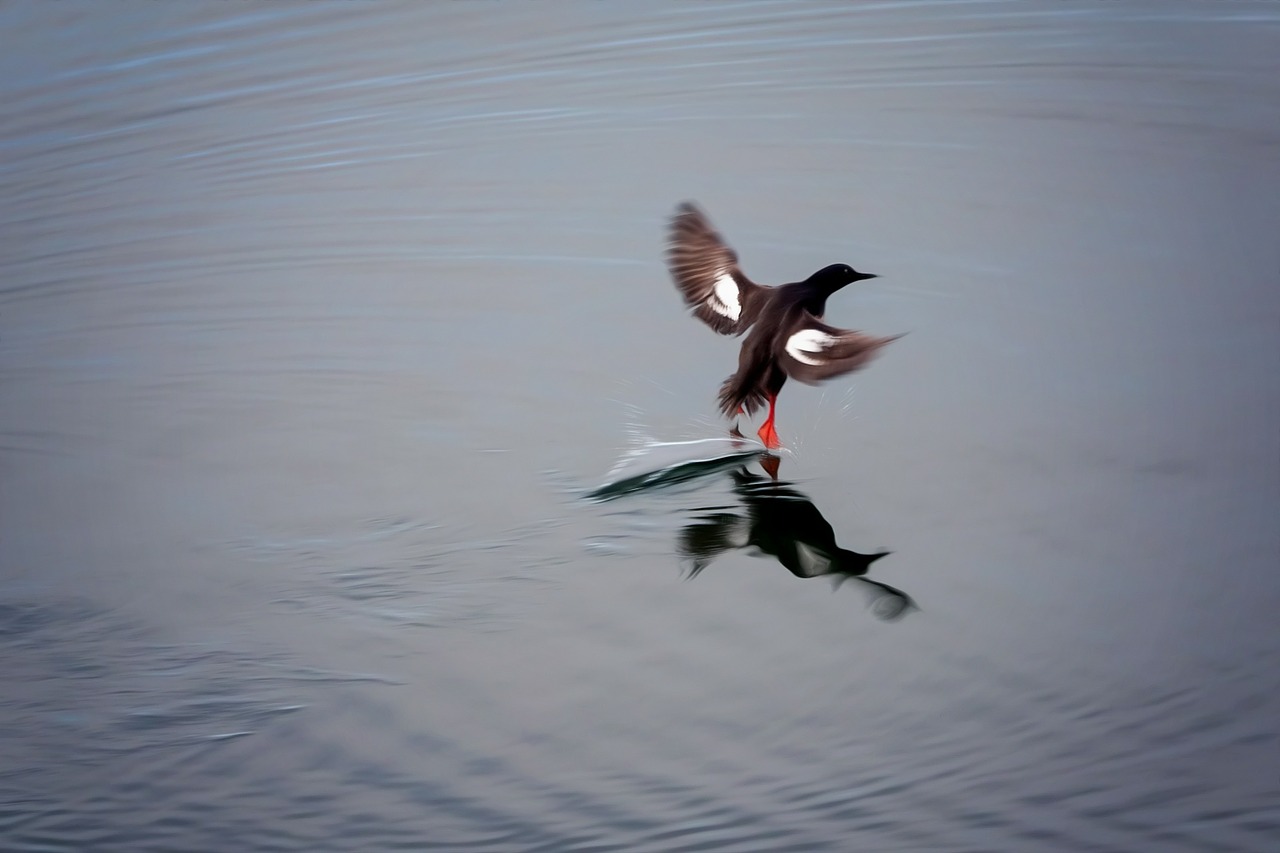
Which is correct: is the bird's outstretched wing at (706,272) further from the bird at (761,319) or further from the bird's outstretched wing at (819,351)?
the bird's outstretched wing at (819,351)

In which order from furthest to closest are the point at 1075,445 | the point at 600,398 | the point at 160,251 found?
the point at 160,251 < the point at 600,398 < the point at 1075,445

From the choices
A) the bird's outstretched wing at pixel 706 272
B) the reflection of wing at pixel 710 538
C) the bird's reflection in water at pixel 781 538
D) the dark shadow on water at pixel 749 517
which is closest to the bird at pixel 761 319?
the bird's outstretched wing at pixel 706 272

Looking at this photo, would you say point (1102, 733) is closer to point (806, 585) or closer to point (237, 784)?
point (806, 585)

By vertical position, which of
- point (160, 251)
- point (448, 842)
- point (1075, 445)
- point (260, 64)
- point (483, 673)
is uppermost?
point (260, 64)

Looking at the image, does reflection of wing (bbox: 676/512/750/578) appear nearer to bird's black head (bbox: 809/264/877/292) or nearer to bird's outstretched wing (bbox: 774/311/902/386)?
bird's outstretched wing (bbox: 774/311/902/386)

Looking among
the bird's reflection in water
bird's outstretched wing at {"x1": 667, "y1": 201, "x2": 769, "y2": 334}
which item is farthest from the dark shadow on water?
bird's outstretched wing at {"x1": 667, "y1": 201, "x2": 769, "y2": 334}

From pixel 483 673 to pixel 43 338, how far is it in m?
2.33

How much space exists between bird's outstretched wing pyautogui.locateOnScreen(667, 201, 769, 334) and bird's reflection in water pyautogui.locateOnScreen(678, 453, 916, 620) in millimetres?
552

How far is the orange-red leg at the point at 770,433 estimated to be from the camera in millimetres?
3957

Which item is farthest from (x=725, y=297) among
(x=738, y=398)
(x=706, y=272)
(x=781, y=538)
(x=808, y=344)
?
(x=781, y=538)

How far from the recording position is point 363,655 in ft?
10.9

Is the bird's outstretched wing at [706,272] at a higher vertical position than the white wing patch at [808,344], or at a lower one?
higher

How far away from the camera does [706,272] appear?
4.28 metres

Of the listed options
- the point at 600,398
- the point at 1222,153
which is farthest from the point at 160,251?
the point at 1222,153
